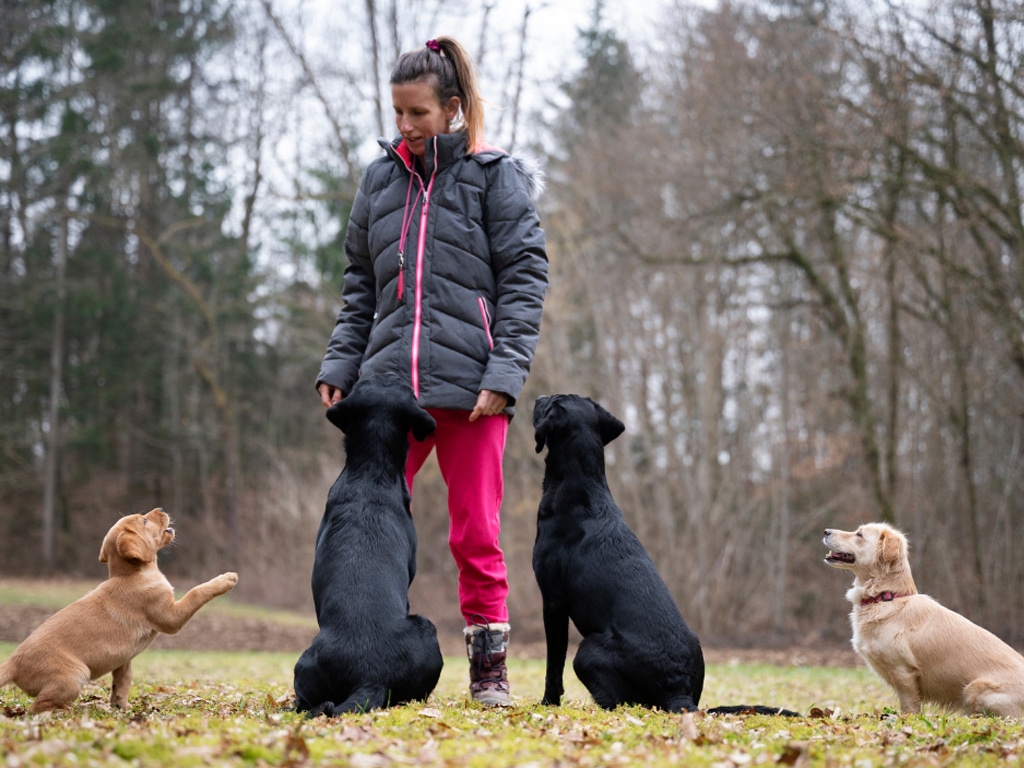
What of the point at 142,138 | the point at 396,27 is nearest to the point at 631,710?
the point at 396,27

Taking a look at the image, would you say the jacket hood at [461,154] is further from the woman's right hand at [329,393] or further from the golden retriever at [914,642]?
the golden retriever at [914,642]

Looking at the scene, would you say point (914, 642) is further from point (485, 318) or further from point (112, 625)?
point (112, 625)

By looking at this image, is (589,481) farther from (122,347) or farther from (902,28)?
(122,347)

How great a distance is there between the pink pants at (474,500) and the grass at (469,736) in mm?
514

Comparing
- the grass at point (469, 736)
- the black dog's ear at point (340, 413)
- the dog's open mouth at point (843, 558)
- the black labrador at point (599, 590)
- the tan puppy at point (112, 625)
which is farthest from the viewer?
the dog's open mouth at point (843, 558)

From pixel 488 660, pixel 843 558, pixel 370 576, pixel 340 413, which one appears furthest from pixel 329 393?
pixel 843 558

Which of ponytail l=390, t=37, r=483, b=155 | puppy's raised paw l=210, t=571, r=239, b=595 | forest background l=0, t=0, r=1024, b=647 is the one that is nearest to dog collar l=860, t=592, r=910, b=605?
ponytail l=390, t=37, r=483, b=155

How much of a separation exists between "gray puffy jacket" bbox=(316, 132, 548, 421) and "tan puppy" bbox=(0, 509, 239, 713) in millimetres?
1162

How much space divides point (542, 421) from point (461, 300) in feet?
2.39

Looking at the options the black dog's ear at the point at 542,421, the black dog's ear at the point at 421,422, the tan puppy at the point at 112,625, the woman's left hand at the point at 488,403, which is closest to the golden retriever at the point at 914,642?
the black dog's ear at the point at 542,421

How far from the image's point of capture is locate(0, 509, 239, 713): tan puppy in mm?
4184

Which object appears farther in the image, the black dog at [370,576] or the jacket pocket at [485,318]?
the jacket pocket at [485,318]

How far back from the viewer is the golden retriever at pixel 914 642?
4.80 m

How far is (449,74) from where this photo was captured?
194 inches
